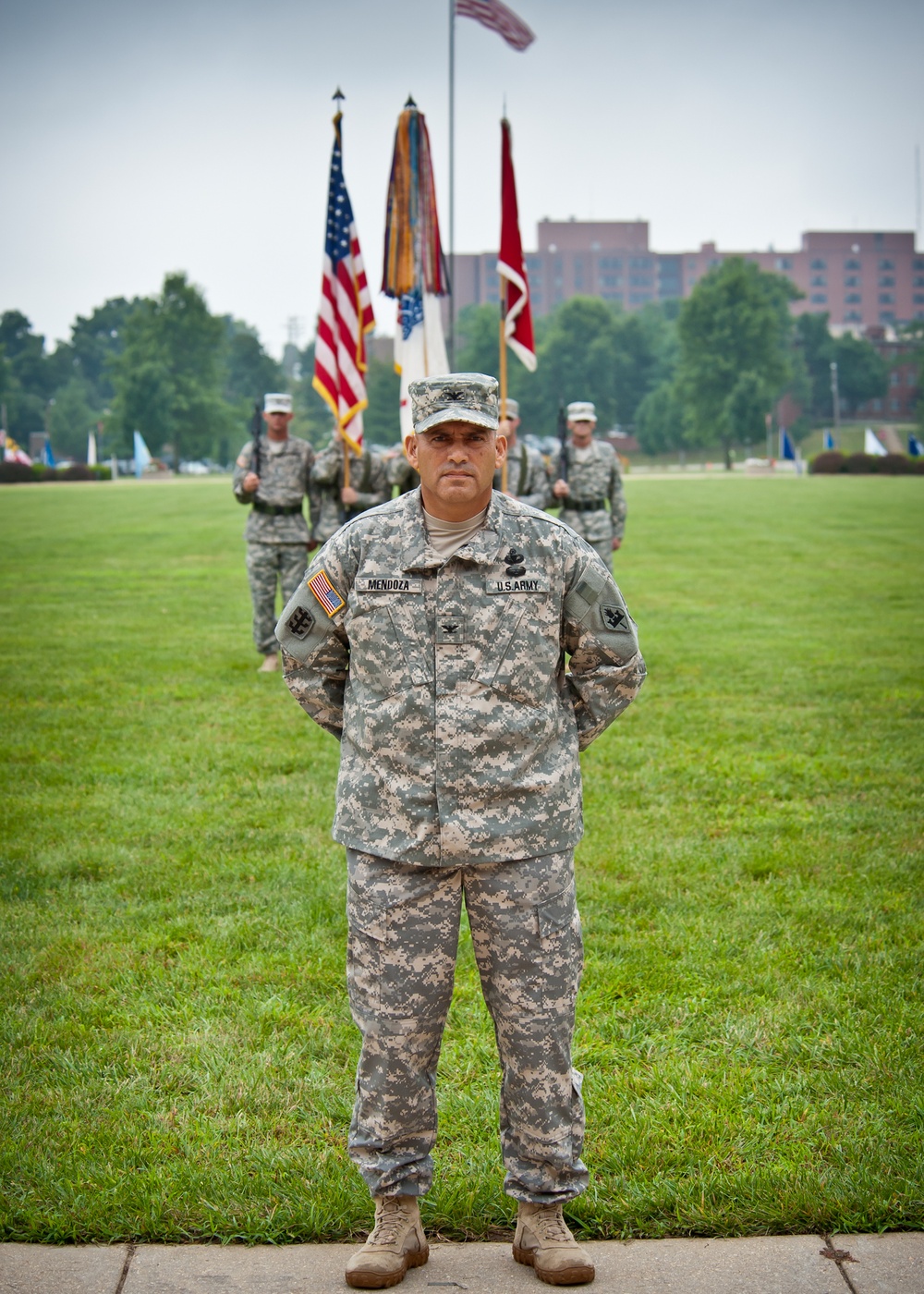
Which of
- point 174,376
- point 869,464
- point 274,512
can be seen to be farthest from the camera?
point 174,376

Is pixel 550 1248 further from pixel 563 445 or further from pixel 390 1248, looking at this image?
pixel 563 445

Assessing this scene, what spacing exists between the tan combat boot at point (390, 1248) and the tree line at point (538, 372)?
9215 centimetres

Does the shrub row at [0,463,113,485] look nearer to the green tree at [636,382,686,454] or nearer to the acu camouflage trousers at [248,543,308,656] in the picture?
the acu camouflage trousers at [248,543,308,656]

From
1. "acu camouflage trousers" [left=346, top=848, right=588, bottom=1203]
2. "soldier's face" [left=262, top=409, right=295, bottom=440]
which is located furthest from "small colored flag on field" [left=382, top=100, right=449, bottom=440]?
"acu camouflage trousers" [left=346, top=848, right=588, bottom=1203]

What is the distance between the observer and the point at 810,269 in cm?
16675

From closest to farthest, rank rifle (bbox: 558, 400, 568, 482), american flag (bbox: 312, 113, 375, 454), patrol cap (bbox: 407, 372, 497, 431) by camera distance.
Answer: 1. patrol cap (bbox: 407, 372, 497, 431)
2. american flag (bbox: 312, 113, 375, 454)
3. rifle (bbox: 558, 400, 568, 482)

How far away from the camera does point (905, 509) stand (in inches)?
1396

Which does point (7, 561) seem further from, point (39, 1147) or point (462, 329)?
point (462, 329)

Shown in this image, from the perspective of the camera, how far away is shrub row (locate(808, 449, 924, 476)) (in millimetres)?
59812

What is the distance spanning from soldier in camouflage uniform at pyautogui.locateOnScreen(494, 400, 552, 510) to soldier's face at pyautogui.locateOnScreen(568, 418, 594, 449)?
495mm

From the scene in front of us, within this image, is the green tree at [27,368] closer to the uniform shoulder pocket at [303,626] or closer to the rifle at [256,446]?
the rifle at [256,446]

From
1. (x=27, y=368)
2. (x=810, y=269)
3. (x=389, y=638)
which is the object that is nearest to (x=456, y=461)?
(x=389, y=638)

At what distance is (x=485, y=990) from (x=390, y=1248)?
0.67 meters

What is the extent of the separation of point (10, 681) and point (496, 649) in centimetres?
990
